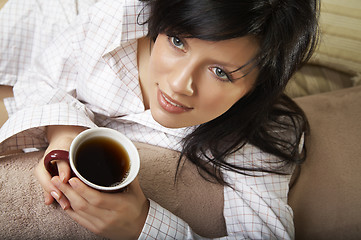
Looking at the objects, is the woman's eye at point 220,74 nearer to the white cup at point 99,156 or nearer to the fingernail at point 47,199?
the white cup at point 99,156

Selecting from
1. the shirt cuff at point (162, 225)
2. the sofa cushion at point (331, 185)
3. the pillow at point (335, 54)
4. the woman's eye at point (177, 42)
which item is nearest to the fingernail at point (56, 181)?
the shirt cuff at point (162, 225)

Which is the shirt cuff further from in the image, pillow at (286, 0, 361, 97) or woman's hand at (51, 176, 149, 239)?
pillow at (286, 0, 361, 97)

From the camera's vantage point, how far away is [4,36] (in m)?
1.03

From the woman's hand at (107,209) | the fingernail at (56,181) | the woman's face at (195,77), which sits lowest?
the woman's hand at (107,209)

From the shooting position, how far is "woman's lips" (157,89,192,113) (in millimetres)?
746

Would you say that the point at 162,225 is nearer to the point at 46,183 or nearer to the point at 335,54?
the point at 46,183

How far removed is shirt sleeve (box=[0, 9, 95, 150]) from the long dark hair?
27cm

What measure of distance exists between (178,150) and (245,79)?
0.33 meters

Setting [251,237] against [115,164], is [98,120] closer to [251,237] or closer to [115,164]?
[115,164]

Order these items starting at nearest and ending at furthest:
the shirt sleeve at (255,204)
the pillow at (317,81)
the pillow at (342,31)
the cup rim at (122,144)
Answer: the cup rim at (122,144), the shirt sleeve at (255,204), the pillow at (342,31), the pillow at (317,81)

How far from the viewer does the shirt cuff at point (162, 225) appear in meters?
0.76

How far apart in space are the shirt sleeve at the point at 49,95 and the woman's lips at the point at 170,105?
0.19m

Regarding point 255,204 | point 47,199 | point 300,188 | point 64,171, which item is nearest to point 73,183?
point 64,171

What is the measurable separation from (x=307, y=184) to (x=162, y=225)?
46 cm
